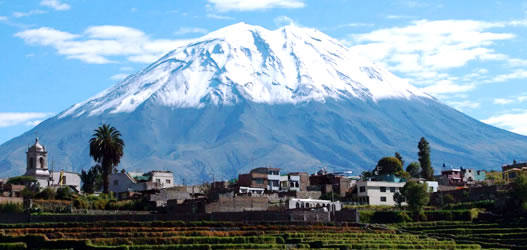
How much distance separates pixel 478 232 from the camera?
97.4 metres

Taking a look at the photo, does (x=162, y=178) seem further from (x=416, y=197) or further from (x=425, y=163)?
(x=416, y=197)

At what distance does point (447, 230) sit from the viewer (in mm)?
98438

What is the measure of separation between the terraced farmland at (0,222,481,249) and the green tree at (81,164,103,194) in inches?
2464

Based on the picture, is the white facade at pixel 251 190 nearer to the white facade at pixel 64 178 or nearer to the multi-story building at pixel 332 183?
the multi-story building at pixel 332 183

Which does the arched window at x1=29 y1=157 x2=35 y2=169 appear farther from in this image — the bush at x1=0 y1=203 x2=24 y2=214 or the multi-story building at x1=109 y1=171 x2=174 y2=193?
the bush at x1=0 y1=203 x2=24 y2=214

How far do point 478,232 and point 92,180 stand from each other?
71.5m

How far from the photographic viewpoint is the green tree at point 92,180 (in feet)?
477

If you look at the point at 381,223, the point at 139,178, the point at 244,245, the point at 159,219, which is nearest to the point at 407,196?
the point at 381,223

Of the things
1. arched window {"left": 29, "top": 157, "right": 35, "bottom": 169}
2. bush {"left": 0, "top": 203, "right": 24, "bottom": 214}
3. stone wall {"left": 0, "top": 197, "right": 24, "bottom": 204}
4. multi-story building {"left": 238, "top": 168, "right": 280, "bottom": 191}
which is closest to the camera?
bush {"left": 0, "top": 203, "right": 24, "bottom": 214}

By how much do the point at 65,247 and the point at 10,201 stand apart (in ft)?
109

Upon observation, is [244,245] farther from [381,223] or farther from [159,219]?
[381,223]

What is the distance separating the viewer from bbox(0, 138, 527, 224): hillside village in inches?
4156

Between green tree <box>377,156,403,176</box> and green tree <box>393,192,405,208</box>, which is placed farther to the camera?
green tree <box>377,156,403,176</box>

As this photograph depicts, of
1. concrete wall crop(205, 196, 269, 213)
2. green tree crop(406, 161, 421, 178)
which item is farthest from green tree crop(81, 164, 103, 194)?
green tree crop(406, 161, 421, 178)
